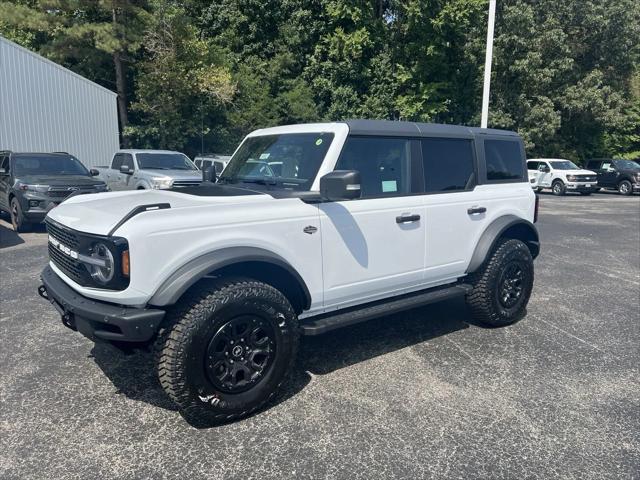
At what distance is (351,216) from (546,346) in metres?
2.36

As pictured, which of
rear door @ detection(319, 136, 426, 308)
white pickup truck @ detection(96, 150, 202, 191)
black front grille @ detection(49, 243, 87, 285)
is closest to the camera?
black front grille @ detection(49, 243, 87, 285)

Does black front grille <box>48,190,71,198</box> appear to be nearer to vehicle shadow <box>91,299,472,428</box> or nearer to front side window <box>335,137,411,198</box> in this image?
vehicle shadow <box>91,299,472,428</box>

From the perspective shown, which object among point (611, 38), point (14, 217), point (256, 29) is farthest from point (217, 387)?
point (611, 38)

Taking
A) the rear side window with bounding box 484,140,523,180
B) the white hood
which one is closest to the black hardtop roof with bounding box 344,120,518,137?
the rear side window with bounding box 484,140,523,180

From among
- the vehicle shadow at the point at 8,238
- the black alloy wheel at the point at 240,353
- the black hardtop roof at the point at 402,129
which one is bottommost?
the vehicle shadow at the point at 8,238

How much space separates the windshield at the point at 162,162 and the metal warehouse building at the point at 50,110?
6204mm

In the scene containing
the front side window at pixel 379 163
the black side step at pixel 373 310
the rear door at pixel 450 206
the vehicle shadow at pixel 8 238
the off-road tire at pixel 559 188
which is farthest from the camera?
the off-road tire at pixel 559 188

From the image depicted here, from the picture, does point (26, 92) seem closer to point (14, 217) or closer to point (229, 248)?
point (14, 217)

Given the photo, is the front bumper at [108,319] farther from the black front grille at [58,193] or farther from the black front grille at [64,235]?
the black front grille at [58,193]

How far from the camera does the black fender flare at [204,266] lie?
2.90 metres

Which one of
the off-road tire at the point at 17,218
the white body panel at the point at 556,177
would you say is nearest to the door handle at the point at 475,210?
the off-road tire at the point at 17,218

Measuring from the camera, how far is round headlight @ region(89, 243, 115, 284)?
2910 millimetres

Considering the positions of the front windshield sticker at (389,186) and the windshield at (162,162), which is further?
the windshield at (162,162)

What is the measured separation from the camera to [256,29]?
1115 inches
